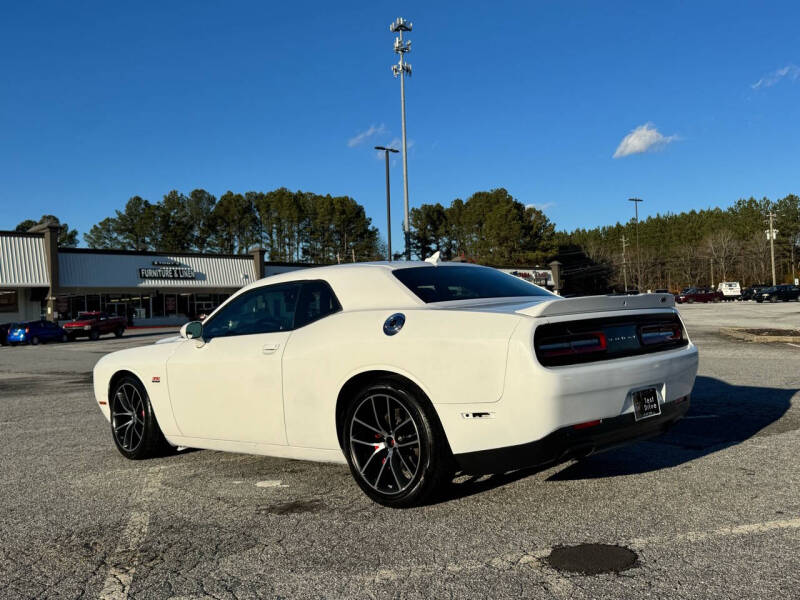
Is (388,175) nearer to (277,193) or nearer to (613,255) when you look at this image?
(277,193)

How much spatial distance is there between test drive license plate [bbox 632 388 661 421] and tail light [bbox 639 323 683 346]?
13.0 inches

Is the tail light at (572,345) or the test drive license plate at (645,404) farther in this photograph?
Answer: the test drive license plate at (645,404)

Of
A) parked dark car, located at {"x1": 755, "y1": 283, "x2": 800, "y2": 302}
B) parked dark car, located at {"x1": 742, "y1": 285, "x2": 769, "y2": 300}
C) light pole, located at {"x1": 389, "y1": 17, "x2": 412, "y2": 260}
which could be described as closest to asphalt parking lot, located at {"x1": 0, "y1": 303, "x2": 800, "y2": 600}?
light pole, located at {"x1": 389, "y1": 17, "x2": 412, "y2": 260}

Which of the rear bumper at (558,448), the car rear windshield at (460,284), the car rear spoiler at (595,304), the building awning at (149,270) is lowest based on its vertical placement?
the rear bumper at (558,448)

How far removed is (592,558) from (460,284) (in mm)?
2155

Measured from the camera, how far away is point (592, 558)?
3209 mm

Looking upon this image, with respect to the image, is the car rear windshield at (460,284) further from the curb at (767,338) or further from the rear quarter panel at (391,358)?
the curb at (767,338)

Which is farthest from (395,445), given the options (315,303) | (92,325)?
(92,325)

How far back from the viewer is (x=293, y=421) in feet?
15.1

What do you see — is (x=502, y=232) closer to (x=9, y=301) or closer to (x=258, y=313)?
A: (x=9, y=301)

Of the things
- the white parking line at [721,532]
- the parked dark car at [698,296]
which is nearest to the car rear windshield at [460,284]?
the white parking line at [721,532]

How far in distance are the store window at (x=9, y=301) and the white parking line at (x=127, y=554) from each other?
45875mm

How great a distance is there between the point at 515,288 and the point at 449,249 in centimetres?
10416

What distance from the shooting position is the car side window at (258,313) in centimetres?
495
